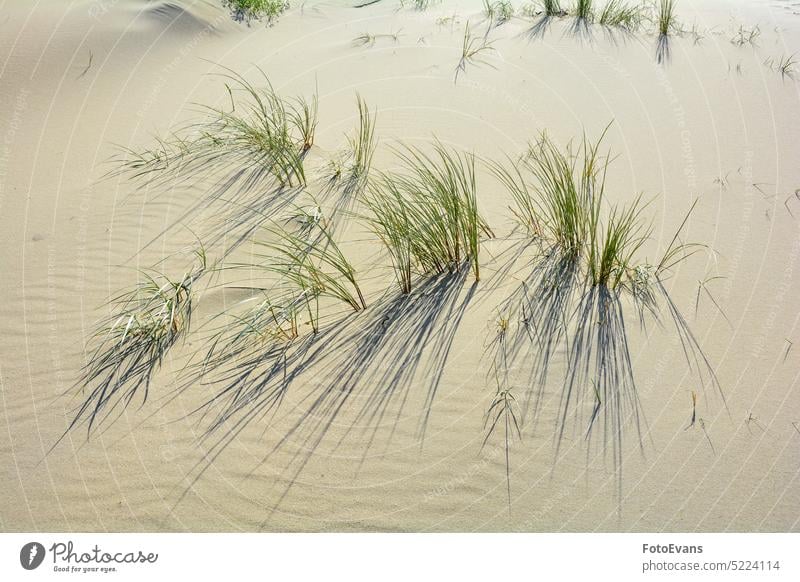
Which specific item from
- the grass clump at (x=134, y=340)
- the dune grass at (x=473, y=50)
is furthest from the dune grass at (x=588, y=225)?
the grass clump at (x=134, y=340)

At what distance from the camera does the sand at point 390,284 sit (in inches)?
93.5

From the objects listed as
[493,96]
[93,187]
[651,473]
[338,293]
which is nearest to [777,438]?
[651,473]

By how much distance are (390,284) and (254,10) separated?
333 cm

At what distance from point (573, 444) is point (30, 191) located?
301 centimetres

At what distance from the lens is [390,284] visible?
3197mm

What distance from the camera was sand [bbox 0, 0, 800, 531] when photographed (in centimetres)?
238

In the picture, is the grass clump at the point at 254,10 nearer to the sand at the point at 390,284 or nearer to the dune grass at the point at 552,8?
the sand at the point at 390,284

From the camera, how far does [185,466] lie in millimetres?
2461

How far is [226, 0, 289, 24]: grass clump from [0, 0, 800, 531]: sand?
12 centimetres

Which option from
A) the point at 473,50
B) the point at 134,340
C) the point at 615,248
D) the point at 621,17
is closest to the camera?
the point at 134,340

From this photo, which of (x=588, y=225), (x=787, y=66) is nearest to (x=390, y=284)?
(x=588, y=225)

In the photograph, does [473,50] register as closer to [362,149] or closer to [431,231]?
[362,149]

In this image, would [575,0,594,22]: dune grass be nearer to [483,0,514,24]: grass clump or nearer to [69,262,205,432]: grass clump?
[483,0,514,24]: grass clump
